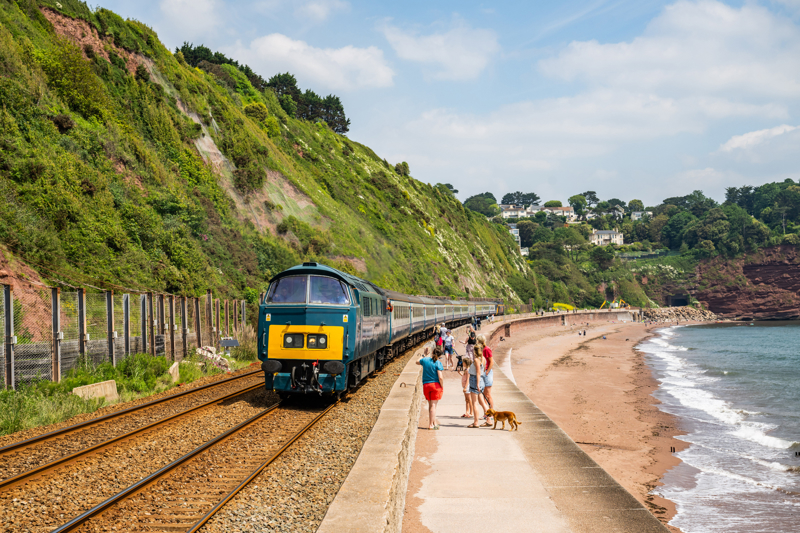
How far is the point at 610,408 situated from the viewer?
2338 centimetres

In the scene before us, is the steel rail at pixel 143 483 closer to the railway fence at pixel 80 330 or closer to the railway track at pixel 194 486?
the railway track at pixel 194 486

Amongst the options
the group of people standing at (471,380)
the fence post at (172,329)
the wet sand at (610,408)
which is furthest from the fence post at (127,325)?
the wet sand at (610,408)

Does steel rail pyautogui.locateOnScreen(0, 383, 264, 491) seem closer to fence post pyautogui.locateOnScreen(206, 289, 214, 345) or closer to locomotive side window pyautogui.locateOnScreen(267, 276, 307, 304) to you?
locomotive side window pyautogui.locateOnScreen(267, 276, 307, 304)

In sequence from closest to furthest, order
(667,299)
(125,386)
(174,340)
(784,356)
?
(125,386), (174,340), (784,356), (667,299)

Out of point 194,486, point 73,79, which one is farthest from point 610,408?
point 73,79

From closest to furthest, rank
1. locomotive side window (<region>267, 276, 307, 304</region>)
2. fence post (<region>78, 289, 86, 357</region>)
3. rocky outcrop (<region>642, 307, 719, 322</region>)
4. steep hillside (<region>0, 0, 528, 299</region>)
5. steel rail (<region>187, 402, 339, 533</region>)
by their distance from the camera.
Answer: steel rail (<region>187, 402, 339, 533</region>) → locomotive side window (<region>267, 276, 307, 304</region>) → fence post (<region>78, 289, 86, 357</region>) → steep hillside (<region>0, 0, 528, 299</region>) → rocky outcrop (<region>642, 307, 719, 322</region>)

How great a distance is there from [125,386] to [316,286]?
19.6 ft

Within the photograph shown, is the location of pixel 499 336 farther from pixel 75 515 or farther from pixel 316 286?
pixel 75 515

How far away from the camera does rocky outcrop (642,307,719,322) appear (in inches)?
5542

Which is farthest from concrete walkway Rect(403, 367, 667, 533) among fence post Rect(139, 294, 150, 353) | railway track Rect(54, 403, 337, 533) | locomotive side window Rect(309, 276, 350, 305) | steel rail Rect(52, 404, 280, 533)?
fence post Rect(139, 294, 150, 353)

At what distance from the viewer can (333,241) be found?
51688mm

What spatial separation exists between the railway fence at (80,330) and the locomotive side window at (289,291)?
520 cm

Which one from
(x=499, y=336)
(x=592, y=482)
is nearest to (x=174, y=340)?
(x=592, y=482)

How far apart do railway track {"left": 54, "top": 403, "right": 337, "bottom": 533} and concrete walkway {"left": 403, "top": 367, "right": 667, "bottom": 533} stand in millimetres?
2256
